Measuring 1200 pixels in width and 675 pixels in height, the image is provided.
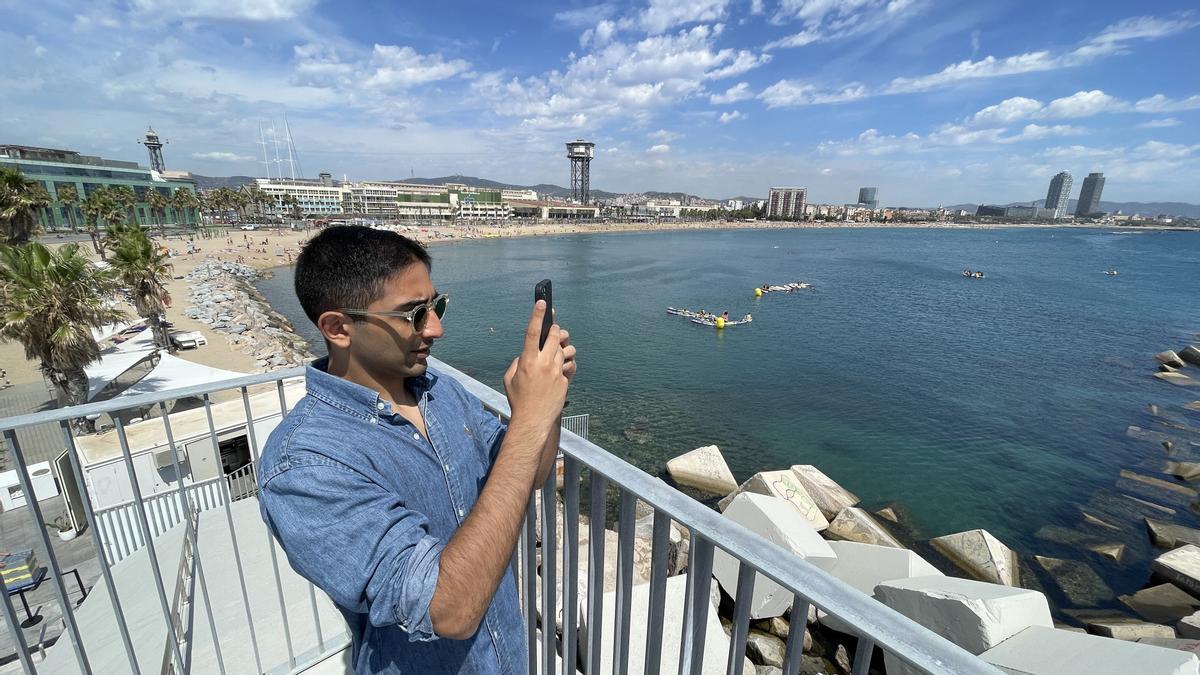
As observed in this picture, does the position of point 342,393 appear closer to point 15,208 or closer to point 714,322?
point 15,208

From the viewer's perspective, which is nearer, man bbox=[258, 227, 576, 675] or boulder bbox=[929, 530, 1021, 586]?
man bbox=[258, 227, 576, 675]

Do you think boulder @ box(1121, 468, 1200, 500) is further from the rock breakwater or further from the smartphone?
the rock breakwater

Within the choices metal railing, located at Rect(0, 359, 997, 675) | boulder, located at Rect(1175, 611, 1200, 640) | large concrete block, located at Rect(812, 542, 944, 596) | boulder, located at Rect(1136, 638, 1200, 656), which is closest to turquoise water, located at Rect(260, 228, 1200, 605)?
boulder, located at Rect(1175, 611, 1200, 640)

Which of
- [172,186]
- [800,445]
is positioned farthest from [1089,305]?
[172,186]

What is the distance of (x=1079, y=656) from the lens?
4812 mm

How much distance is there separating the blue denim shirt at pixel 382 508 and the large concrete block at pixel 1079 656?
141 inches

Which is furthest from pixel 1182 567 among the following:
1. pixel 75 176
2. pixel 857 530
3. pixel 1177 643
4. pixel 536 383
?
pixel 75 176

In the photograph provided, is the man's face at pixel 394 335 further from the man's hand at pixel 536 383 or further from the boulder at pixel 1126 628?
the boulder at pixel 1126 628

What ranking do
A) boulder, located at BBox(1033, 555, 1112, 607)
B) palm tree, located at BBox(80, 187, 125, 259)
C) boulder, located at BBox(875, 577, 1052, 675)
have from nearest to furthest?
boulder, located at BBox(875, 577, 1052, 675)
boulder, located at BBox(1033, 555, 1112, 607)
palm tree, located at BBox(80, 187, 125, 259)

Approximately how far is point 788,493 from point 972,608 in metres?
5.30

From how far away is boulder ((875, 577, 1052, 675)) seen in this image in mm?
5723

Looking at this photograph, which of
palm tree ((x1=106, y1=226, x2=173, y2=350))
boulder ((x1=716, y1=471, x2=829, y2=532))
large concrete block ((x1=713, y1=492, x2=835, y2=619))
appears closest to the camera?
large concrete block ((x1=713, y1=492, x2=835, y2=619))

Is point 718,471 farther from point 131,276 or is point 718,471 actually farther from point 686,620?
point 131,276

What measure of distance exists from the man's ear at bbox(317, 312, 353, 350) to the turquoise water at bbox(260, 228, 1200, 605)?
517 inches
